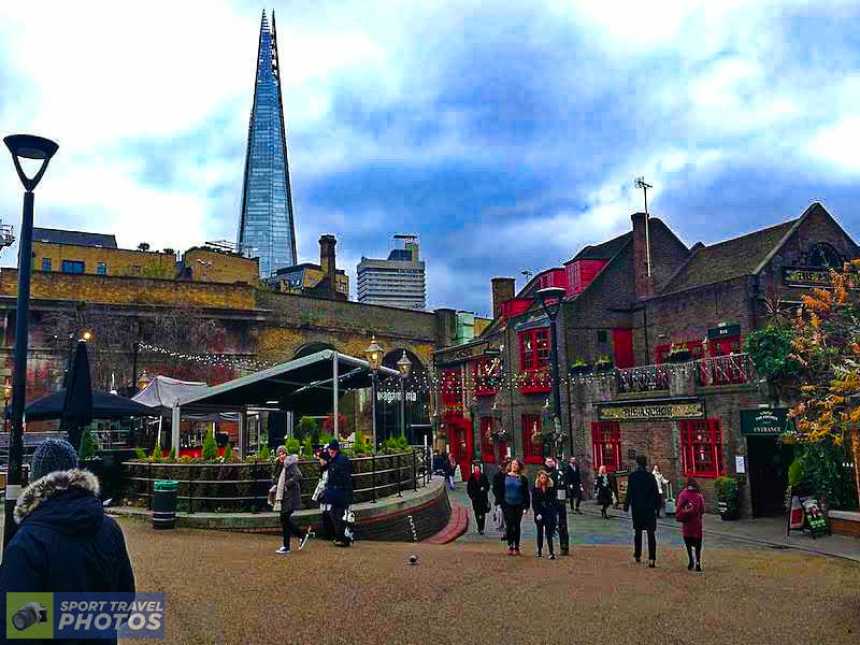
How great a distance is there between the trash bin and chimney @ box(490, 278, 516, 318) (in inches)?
1074

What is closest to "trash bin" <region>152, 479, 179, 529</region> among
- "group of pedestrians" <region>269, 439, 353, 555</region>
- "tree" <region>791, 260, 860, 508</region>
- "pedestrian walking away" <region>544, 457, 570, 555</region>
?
"group of pedestrians" <region>269, 439, 353, 555</region>

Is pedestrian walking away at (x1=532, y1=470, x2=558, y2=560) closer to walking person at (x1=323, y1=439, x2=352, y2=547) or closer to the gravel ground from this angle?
the gravel ground

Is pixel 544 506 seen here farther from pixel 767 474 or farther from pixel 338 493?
pixel 767 474

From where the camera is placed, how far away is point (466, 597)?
8672 mm

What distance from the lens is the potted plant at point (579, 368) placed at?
27.2 m

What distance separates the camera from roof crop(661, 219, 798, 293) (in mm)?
24922

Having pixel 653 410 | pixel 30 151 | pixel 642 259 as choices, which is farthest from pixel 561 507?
pixel 642 259

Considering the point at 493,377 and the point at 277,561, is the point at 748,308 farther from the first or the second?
the point at 277,561

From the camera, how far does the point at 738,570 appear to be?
11484mm

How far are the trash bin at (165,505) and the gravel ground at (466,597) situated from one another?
0.60m

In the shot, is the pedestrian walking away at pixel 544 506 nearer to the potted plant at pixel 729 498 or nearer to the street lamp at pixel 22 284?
the street lamp at pixel 22 284

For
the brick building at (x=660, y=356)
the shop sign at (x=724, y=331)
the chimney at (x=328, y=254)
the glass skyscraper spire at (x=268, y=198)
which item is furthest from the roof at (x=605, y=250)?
the glass skyscraper spire at (x=268, y=198)

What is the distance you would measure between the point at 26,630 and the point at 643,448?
23.0m

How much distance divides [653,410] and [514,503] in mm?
12285
